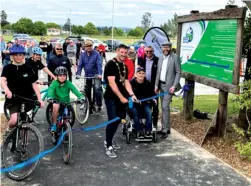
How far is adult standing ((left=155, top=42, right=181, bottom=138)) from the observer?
704cm

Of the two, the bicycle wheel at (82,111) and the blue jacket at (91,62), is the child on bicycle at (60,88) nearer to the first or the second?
the bicycle wheel at (82,111)

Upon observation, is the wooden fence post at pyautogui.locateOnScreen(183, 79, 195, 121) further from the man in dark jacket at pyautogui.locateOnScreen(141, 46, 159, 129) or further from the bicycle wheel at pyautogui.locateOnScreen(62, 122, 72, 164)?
the bicycle wheel at pyautogui.locateOnScreen(62, 122, 72, 164)

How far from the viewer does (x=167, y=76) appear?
7.12m

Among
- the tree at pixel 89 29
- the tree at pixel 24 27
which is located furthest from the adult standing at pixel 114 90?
the tree at pixel 89 29

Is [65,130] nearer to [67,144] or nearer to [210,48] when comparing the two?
[67,144]

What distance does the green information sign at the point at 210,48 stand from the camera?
627 cm

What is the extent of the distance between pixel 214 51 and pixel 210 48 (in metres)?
0.20

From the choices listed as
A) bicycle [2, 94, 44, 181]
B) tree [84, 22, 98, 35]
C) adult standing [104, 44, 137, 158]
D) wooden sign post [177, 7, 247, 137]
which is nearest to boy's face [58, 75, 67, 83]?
adult standing [104, 44, 137, 158]

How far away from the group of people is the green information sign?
73 cm

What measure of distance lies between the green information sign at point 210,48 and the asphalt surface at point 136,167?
162 cm

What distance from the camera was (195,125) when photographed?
7.99 metres

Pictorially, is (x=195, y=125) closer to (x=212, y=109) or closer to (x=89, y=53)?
(x=212, y=109)

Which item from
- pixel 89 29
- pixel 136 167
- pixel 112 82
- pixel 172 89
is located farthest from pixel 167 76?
pixel 89 29

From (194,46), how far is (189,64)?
1.58ft
